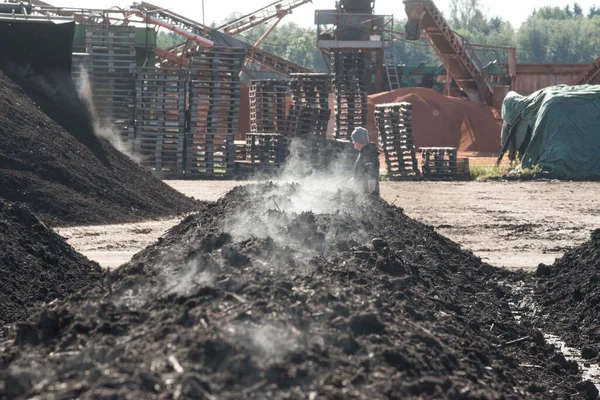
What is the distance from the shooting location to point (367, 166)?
48.9ft

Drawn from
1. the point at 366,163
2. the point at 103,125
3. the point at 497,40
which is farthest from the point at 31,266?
the point at 497,40

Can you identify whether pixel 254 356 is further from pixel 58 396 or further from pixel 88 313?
pixel 88 313

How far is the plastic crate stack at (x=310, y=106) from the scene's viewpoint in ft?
106

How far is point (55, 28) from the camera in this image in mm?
22562

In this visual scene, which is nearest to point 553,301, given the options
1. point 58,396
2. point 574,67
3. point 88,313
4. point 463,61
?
point 88,313

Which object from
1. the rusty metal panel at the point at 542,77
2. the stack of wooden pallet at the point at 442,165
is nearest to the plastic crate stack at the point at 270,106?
the stack of wooden pallet at the point at 442,165

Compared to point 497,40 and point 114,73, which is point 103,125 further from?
point 497,40

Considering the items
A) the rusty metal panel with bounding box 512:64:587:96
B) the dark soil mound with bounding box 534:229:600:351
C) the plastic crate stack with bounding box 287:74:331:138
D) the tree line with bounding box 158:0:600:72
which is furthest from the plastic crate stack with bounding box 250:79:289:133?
the tree line with bounding box 158:0:600:72

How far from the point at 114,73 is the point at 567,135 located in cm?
1162

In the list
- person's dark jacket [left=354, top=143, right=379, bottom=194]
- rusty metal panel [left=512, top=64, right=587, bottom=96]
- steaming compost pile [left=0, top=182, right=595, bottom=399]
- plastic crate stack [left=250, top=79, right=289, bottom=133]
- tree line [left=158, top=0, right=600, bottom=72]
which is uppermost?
tree line [left=158, top=0, right=600, bottom=72]

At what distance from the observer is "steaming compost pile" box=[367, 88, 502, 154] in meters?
45.9

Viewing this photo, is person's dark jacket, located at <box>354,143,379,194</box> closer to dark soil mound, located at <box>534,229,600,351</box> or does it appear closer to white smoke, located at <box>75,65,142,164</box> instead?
dark soil mound, located at <box>534,229,600,351</box>

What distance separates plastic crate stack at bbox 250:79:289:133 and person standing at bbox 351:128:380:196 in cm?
1797

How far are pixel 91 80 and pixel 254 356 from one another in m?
25.5
